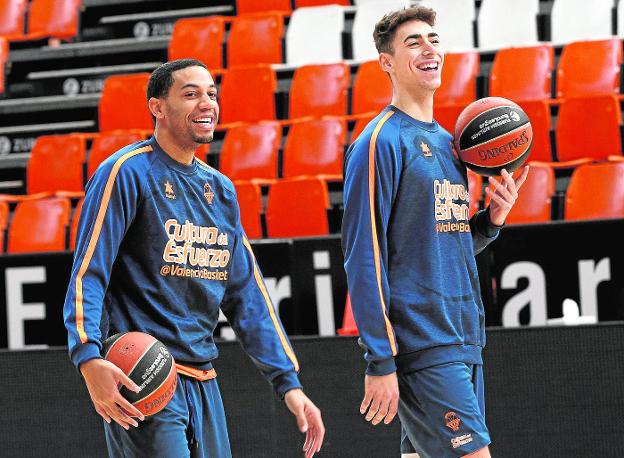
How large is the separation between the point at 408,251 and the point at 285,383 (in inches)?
24.1

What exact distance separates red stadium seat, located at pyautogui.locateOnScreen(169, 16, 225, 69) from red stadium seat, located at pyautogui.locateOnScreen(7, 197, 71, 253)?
2.33 m

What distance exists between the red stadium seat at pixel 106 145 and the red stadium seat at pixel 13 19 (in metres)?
3.01

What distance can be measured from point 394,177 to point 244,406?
2413 millimetres

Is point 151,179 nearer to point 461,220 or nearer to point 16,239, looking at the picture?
point 461,220

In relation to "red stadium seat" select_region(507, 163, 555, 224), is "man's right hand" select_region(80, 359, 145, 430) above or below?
below

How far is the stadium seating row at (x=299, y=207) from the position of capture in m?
7.96

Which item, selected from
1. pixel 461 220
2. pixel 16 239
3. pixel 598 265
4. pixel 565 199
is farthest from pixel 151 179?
pixel 16 239

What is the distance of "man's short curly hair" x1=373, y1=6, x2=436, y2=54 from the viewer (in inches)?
156

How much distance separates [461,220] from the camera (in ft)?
12.7

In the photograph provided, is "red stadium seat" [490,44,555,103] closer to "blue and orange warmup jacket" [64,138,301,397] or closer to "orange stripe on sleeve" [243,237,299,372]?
"orange stripe on sleeve" [243,237,299,372]

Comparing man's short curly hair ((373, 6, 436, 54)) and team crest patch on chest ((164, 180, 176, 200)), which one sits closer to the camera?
team crest patch on chest ((164, 180, 176, 200))

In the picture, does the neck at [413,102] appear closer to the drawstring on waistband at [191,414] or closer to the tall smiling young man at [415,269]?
the tall smiling young man at [415,269]

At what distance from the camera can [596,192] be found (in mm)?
7973

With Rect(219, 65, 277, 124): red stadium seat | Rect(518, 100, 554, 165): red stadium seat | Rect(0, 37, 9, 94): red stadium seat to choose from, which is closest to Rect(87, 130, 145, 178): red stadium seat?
Rect(219, 65, 277, 124): red stadium seat
